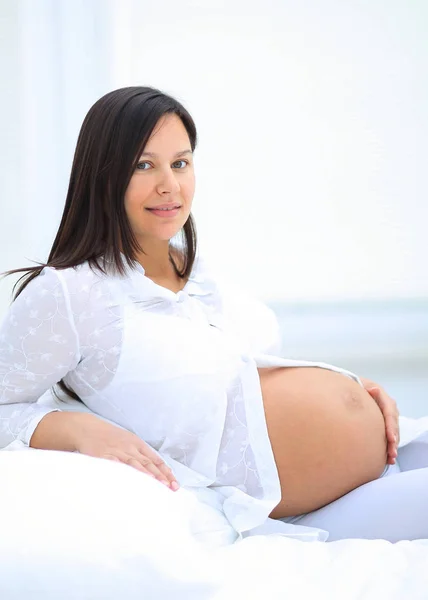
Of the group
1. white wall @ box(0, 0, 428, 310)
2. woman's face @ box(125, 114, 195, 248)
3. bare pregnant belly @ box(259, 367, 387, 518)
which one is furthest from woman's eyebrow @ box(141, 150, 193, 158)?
white wall @ box(0, 0, 428, 310)

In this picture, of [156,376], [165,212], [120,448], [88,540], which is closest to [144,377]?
[156,376]

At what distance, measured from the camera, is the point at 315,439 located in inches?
56.0

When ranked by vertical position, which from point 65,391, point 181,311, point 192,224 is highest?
point 192,224

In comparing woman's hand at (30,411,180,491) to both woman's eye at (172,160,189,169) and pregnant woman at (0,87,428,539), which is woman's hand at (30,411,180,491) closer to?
pregnant woman at (0,87,428,539)

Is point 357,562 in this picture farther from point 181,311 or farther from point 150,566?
point 181,311

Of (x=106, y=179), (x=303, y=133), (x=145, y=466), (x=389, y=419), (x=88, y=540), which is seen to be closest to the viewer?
(x=88, y=540)

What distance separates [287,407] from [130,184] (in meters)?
0.48

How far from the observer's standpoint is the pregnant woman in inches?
51.3

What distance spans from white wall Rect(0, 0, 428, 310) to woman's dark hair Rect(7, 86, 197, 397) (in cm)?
128

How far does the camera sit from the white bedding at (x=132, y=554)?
36.2 inches

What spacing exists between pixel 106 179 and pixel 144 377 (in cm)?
35

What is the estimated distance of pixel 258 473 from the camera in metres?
1.36

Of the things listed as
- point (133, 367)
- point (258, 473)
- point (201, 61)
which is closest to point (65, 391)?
point (133, 367)

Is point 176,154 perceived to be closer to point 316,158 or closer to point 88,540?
point 88,540
